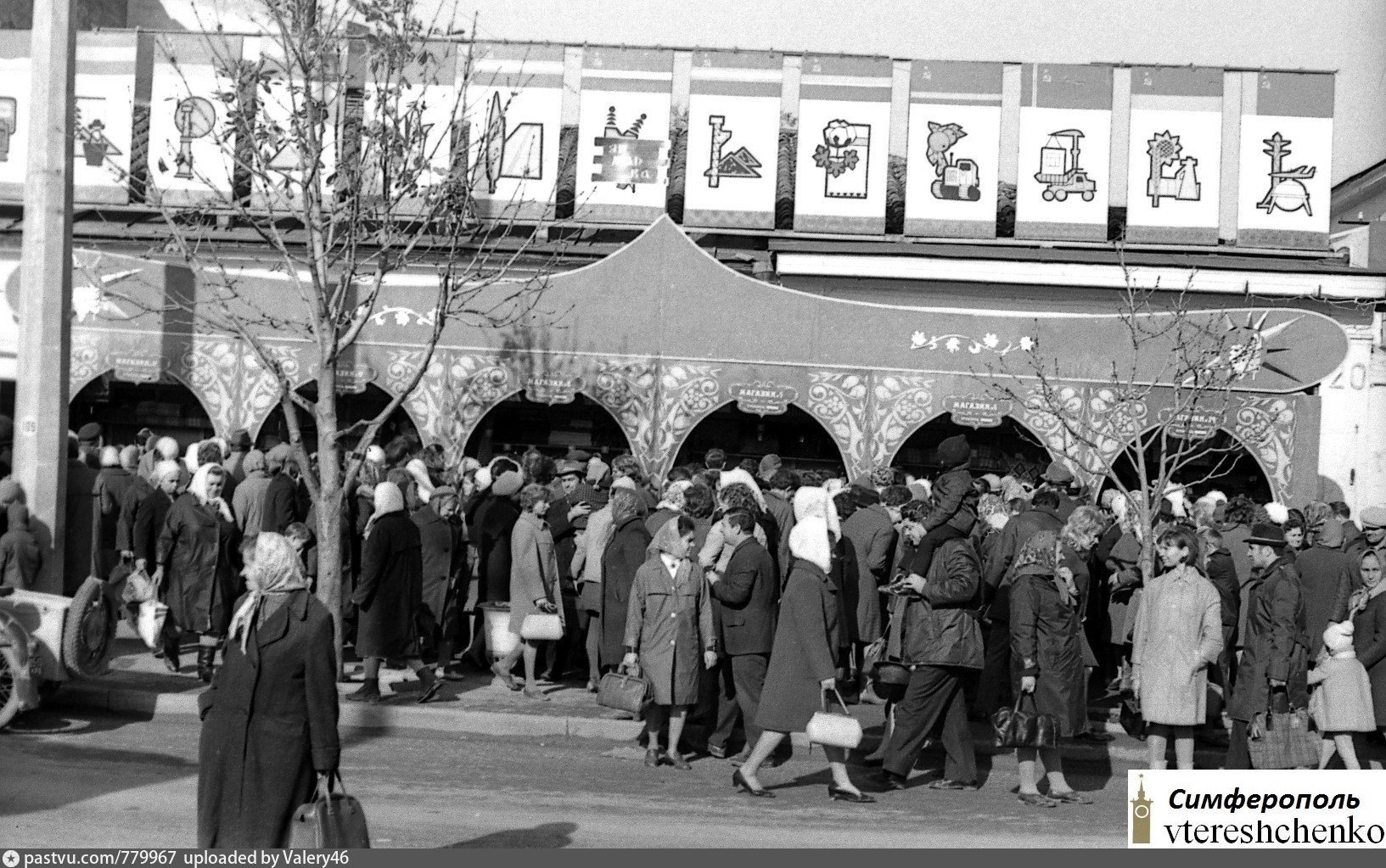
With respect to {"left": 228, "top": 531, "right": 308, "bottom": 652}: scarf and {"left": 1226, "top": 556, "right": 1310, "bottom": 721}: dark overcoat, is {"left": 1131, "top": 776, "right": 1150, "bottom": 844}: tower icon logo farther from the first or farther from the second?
{"left": 228, "top": 531, "right": 308, "bottom": 652}: scarf

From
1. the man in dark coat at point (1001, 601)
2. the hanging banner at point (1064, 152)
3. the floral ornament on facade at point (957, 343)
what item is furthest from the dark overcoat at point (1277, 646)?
the hanging banner at point (1064, 152)

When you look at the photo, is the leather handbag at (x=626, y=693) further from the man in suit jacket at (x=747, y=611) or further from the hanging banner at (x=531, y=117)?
the hanging banner at (x=531, y=117)

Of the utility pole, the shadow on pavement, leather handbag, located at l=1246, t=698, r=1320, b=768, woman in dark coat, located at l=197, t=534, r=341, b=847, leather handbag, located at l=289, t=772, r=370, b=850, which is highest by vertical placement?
the utility pole

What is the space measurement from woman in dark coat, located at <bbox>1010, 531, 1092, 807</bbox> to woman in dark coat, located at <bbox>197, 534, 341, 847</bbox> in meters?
5.20

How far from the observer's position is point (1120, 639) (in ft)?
47.2

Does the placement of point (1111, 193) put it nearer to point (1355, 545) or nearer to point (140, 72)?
point (1355, 545)

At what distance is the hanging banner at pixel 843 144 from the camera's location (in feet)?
84.0

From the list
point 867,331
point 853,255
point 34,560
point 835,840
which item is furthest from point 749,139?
point 835,840

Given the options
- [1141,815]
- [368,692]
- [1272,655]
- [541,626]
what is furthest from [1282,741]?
[368,692]

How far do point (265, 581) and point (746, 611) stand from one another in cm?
484

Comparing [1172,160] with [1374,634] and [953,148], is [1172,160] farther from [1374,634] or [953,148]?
[1374,634]

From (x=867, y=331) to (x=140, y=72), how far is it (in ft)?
47.3

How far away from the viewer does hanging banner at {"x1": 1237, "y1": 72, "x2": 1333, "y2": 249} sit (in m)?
25.7

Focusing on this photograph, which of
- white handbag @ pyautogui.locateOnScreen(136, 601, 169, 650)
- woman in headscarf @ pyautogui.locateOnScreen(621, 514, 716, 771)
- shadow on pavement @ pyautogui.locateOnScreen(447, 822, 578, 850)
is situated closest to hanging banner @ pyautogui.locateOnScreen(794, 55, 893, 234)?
woman in headscarf @ pyautogui.locateOnScreen(621, 514, 716, 771)
